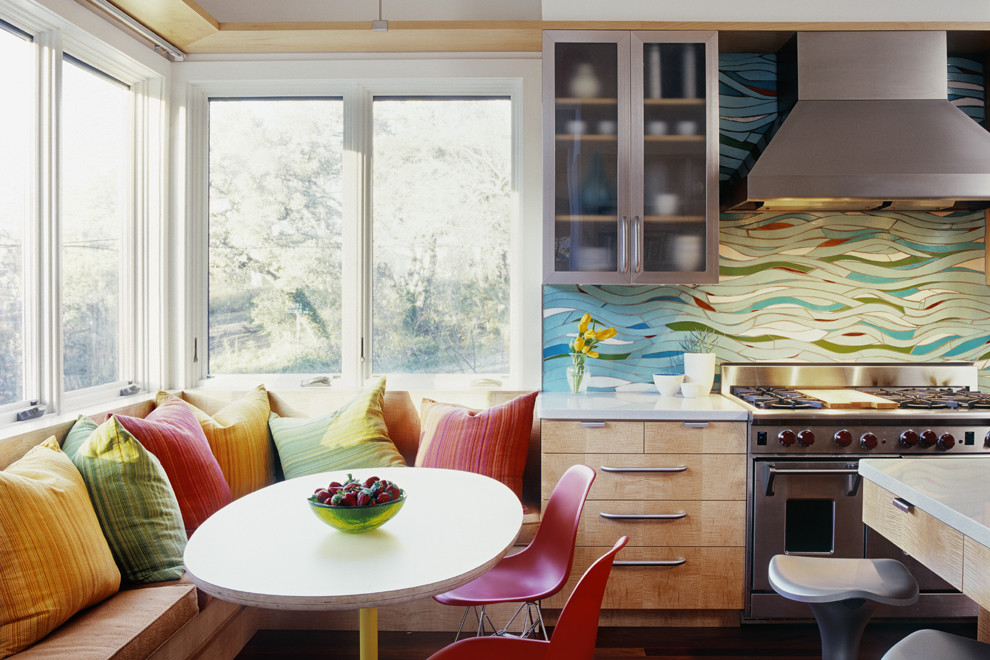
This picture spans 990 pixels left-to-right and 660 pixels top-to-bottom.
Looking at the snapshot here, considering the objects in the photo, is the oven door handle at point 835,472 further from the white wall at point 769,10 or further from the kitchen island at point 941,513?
the white wall at point 769,10

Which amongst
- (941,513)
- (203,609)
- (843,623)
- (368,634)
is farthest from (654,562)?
(203,609)

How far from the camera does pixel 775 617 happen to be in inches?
101

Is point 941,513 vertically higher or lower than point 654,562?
higher

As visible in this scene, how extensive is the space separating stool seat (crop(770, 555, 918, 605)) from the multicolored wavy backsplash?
1.65 m

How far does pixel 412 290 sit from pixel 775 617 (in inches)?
81.0

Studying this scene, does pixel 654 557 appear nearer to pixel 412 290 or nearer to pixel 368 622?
pixel 368 622

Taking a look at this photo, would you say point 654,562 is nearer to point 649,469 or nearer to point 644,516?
point 644,516

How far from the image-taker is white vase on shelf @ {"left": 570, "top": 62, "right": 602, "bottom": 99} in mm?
2801

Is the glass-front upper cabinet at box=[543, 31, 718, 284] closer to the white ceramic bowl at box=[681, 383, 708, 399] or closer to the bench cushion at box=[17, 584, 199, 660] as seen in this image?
the white ceramic bowl at box=[681, 383, 708, 399]

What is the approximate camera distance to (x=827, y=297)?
10.3ft

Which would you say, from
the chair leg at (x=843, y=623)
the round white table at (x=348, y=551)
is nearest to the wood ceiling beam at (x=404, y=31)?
the round white table at (x=348, y=551)

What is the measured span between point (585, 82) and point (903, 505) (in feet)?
6.74

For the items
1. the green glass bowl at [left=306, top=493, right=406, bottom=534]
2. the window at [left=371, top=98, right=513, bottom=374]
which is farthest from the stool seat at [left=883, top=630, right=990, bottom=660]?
the window at [left=371, top=98, right=513, bottom=374]

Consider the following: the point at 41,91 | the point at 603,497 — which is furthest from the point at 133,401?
the point at 603,497
